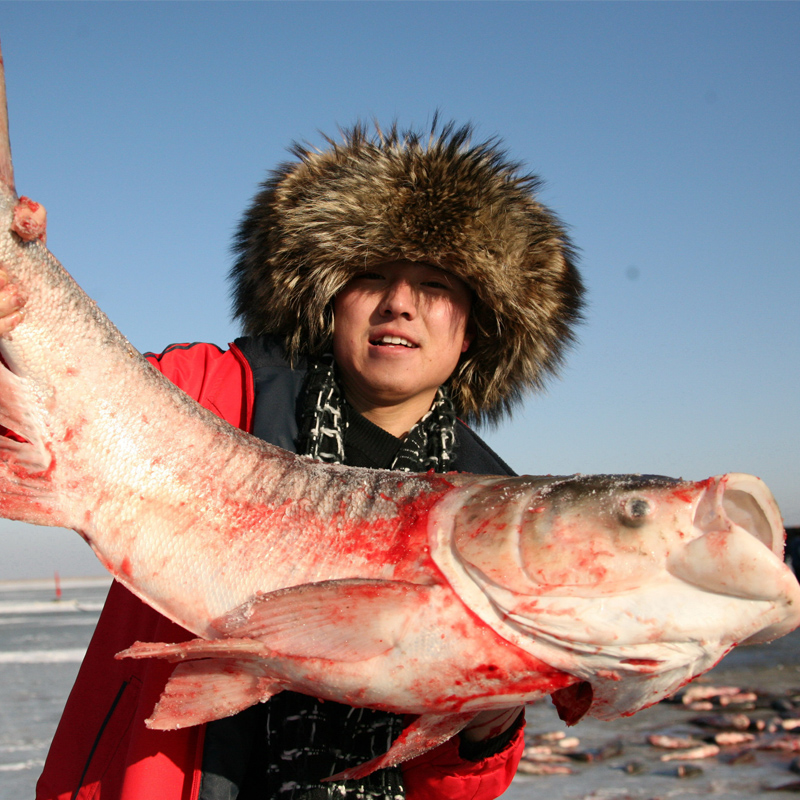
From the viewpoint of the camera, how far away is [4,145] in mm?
1780

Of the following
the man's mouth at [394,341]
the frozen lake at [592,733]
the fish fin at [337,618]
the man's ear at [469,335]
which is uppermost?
the man's ear at [469,335]

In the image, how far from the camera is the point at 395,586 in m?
1.70

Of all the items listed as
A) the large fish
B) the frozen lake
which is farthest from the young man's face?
the frozen lake

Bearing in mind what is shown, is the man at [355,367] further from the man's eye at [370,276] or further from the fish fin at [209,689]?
the fish fin at [209,689]

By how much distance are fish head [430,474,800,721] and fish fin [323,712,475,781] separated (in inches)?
12.3

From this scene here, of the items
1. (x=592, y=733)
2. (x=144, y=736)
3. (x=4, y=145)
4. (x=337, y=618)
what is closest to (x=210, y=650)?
(x=337, y=618)

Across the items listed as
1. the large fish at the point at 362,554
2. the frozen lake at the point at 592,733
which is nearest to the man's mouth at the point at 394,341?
the large fish at the point at 362,554

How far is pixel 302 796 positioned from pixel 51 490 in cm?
114

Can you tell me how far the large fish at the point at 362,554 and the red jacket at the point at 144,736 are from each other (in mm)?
325

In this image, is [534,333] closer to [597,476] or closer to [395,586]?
[597,476]

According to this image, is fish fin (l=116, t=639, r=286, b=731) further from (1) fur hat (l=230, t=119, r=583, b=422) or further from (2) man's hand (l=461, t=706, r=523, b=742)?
(1) fur hat (l=230, t=119, r=583, b=422)

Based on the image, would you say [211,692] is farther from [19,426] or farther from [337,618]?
[19,426]

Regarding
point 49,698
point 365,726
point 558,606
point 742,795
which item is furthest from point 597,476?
point 49,698

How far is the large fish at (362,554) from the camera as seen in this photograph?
160 centimetres
